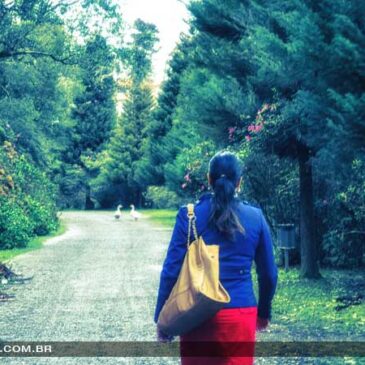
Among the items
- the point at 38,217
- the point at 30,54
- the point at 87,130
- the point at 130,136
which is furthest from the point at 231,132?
the point at 87,130

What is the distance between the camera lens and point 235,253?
12.9 feet

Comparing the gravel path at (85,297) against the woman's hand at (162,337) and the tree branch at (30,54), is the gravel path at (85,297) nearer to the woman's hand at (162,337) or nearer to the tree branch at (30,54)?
the woman's hand at (162,337)

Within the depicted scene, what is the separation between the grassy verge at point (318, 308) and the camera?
30.4 feet

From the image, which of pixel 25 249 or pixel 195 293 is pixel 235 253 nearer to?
pixel 195 293

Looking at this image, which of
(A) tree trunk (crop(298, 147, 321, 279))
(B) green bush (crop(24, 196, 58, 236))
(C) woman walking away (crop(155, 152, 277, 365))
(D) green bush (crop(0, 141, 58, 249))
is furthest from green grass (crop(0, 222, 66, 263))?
(C) woman walking away (crop(155, 152, 277, 365))

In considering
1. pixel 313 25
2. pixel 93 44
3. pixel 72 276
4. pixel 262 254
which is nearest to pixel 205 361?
pixel 262 254

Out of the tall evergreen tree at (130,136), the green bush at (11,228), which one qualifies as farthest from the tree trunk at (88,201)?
the green bush at (11,228)

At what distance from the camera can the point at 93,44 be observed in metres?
20.0

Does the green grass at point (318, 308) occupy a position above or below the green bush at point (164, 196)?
below

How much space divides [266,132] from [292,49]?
15.0ft

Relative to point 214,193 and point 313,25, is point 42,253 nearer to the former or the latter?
point 313,25

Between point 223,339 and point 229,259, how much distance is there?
1.31 feet

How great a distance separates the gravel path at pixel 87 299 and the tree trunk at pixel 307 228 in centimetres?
289

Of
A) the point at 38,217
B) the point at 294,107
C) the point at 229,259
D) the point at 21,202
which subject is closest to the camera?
the point at 229,259
